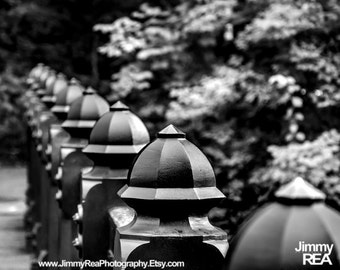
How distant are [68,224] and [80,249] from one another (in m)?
0.71

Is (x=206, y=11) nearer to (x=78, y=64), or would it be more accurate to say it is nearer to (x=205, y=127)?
(x=205, y=127)

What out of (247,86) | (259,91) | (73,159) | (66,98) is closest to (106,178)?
(73,159)

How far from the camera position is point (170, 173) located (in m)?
1.40

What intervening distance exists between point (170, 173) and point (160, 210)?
69 mm

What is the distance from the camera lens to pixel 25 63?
15.3m

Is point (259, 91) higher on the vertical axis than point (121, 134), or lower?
lower

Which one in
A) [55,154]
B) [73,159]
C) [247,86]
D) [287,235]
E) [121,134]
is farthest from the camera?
[247,86]

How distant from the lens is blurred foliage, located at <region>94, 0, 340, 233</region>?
21.5 feet

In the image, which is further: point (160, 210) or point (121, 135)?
point (121, 135)

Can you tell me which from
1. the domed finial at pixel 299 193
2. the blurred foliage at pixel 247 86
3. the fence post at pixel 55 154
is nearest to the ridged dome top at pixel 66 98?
the fence post at pixel 55 154

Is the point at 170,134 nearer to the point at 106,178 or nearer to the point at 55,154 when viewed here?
the point at 106,178

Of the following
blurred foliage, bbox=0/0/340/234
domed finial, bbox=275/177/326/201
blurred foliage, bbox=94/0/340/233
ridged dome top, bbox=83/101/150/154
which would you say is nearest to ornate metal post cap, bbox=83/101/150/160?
ridged dome top, bbox=83/101/150/154

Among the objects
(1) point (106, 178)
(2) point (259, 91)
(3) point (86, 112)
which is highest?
(3) point (86, 112)

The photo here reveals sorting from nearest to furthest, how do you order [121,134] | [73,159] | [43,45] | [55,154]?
1. [121,134]
2. [73,159]
3. [55,154]
4. [43,45]
